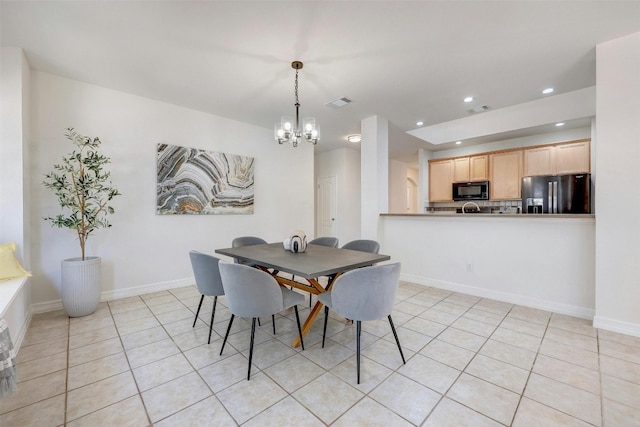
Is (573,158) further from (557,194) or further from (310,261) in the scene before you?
(310,261)

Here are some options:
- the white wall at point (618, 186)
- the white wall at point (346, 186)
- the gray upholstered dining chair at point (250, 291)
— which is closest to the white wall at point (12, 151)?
the gray upholstered dining chair at point (250, 291)

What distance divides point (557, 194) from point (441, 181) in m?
2.25

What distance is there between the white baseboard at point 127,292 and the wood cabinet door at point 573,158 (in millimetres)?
6463

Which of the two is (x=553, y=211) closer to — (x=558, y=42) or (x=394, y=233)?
(x=394, y=233)

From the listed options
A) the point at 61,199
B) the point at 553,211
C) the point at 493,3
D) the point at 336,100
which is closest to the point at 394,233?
the point at 336,100

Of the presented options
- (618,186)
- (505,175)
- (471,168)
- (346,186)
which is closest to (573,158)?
(505,175)

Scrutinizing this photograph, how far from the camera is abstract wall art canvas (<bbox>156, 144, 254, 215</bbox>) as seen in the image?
12.2ft

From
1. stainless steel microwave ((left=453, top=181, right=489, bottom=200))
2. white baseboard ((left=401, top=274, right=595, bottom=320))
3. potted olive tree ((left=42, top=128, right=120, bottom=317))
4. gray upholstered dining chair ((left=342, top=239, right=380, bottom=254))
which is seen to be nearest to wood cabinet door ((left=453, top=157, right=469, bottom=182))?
stainless steel microwave ((left=453, top=181, right=489, bottom=200))

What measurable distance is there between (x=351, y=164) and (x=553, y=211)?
3.99 metres

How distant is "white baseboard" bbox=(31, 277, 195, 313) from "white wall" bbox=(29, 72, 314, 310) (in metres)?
0.02

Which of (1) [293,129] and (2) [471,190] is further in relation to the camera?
(2) [471,190]

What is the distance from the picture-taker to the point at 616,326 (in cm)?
245

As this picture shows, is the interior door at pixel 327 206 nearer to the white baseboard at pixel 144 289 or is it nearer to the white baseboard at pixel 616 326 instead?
the white baseboard at pixel 144 289

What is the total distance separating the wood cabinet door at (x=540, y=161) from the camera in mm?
4797
